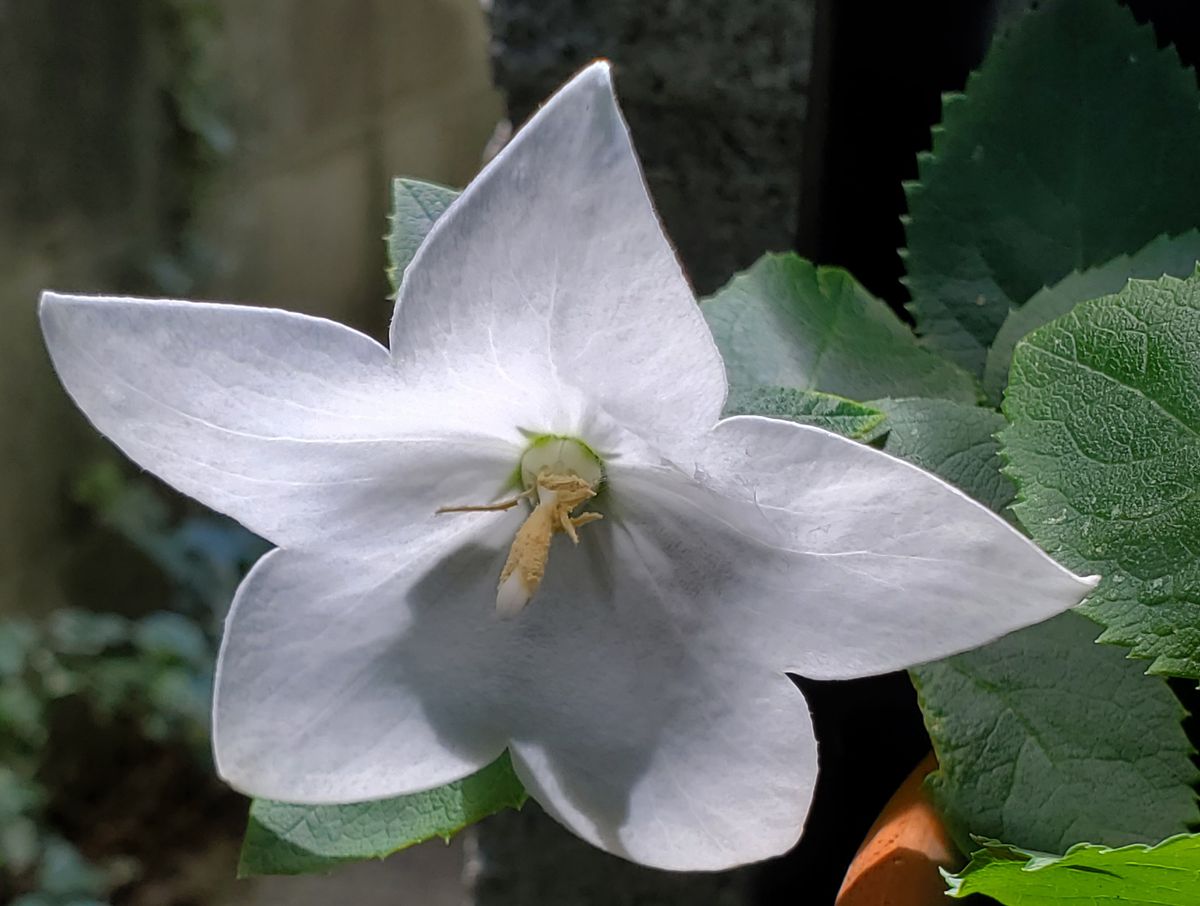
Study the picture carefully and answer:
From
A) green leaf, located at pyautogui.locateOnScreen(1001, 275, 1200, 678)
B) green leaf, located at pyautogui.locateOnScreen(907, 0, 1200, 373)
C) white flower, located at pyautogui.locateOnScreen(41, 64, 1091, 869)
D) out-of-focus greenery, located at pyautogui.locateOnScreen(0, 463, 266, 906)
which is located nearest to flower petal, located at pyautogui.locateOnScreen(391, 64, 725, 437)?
white flower, located at pyautogui.locateOnScreen(41, 64, 1091, 869)

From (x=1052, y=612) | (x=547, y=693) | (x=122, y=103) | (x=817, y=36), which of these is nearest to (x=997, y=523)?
(x=1052, y=612)

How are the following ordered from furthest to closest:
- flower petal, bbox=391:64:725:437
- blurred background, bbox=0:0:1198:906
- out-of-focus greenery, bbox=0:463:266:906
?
1. out-of-focus greenery, bbox=0:463:266:906
2. blurred background, bbox=0:0:1198:906
3. flower petal, bbox=391:64:725:437

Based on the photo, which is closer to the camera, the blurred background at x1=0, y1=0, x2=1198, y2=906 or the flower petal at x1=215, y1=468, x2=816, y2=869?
the flower petal at x1=215, y1=468, x2=816, y2=869

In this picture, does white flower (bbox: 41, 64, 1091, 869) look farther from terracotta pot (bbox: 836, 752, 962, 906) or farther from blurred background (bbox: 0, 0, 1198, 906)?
blurred background (bbox: 0, 0, 1198, 906)

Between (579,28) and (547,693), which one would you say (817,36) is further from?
(547,693)

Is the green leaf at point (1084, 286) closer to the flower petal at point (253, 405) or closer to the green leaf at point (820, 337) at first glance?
the green leaf at point (820, 337)

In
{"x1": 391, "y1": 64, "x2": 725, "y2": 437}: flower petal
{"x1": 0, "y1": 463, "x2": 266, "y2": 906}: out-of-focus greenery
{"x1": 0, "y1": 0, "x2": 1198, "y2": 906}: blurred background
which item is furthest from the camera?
{"x1": 0, "y1": 463, "x2": 266, "y2": 906}: out-of-focus greenery
